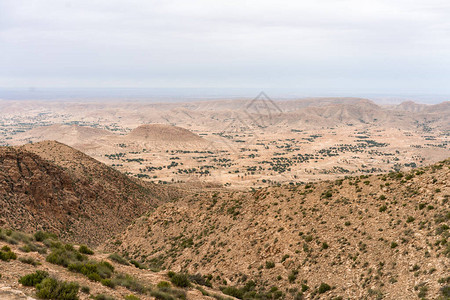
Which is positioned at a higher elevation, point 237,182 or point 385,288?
point 385,288

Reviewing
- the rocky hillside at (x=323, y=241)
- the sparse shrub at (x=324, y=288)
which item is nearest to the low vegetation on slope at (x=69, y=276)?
the rocky hillside at (x=323, y=241)

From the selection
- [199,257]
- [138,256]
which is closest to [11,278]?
[199,257]

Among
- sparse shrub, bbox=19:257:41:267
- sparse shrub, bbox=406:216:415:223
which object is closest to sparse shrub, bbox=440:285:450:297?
sparse shrub, bbox=406:216:415:223

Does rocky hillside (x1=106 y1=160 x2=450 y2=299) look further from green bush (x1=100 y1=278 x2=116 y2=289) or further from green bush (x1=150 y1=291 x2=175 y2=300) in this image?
green bush (x1=100 y1=278 x2=116 y2=289)

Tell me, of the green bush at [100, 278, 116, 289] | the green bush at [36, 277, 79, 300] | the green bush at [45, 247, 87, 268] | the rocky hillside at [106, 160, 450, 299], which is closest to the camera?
the green bush at [36, 277, 79, 300]

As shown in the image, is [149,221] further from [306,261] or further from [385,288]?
[385,288]

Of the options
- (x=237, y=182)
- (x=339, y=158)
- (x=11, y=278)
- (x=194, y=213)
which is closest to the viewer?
(x=11, y=278)
